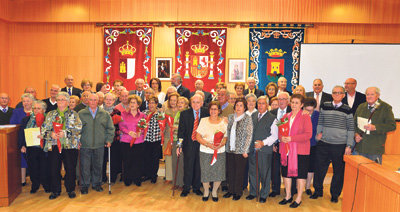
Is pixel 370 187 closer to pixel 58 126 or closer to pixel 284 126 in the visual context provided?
pixel 284 126

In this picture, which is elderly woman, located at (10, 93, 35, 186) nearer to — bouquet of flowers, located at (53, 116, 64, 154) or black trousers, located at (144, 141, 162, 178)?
bouquet of flowers, located at (53, 116, 64, 154)

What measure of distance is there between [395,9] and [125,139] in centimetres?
709

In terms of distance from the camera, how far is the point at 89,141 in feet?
14.3

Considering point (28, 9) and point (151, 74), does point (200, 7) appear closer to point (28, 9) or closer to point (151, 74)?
point (151, 74)

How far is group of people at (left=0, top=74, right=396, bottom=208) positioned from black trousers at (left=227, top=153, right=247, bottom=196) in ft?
0.05

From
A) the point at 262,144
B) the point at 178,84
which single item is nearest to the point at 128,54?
the point at 178,84

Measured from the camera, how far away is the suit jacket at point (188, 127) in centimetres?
426

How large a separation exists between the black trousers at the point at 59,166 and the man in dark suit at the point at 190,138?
1.51 m

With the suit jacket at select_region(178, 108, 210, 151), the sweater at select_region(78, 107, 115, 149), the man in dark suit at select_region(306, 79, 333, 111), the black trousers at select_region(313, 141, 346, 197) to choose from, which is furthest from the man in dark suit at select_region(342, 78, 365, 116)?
the sweater at select_region(78, 107, 115, 149)

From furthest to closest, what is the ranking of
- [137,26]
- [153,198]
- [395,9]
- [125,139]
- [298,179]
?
[137,26], [395,9], [125,139], [153,198], [298,179]

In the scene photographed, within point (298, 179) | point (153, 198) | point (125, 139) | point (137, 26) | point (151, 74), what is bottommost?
point (153, 198)

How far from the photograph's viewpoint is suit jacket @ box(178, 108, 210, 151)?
426cm

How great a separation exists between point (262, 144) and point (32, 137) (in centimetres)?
311

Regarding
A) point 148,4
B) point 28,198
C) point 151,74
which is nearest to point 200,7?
point 148,4
